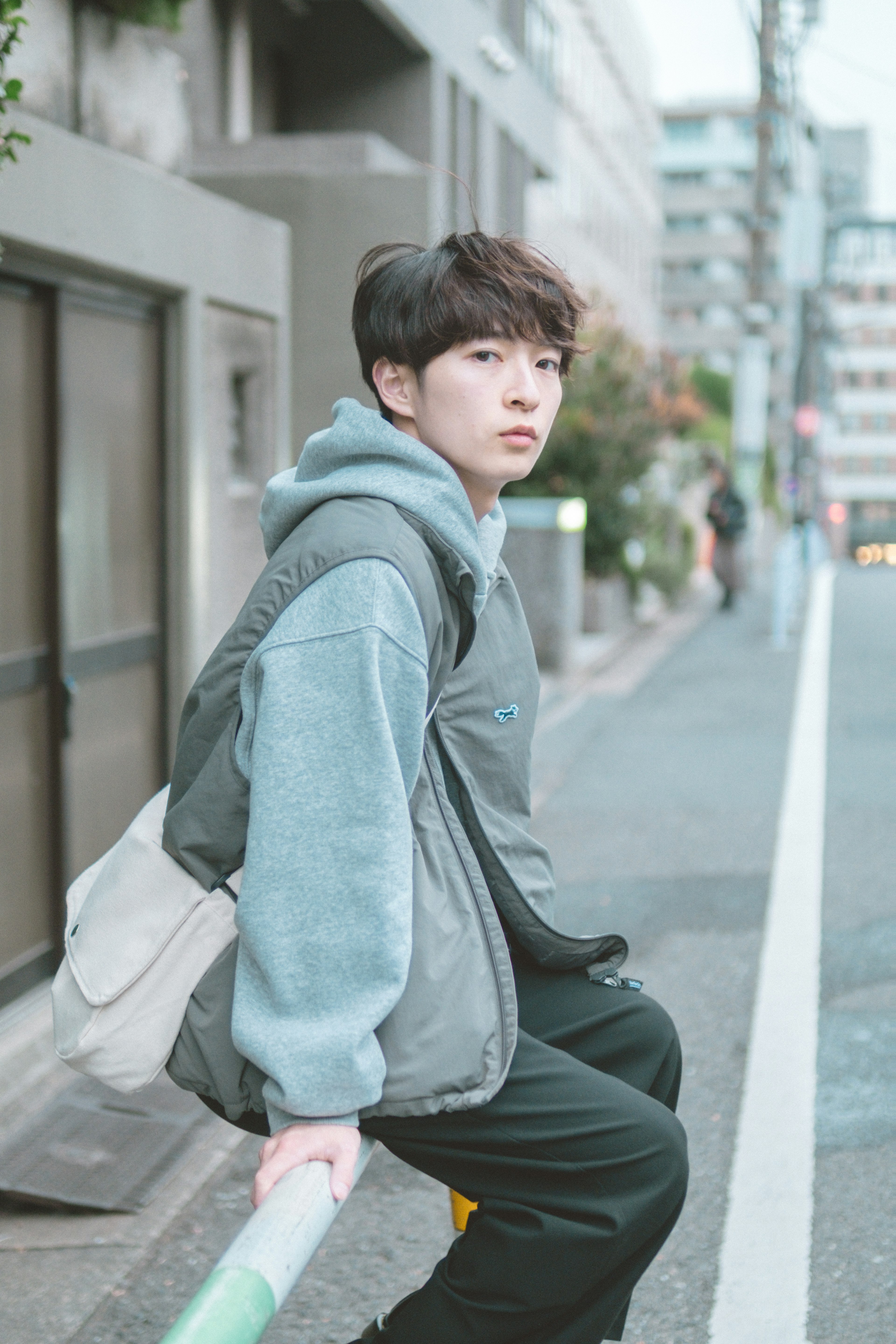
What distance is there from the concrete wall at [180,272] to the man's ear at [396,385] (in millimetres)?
2618

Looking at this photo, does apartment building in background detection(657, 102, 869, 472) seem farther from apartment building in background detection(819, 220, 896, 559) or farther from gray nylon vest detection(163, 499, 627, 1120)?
gray nylon vest detection(163, 499, 627, 1120)

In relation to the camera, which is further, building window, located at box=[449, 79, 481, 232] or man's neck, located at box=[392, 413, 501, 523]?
building window, located at box=[449, 79, 481, 232]

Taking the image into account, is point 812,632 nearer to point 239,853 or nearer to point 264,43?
point 264,43

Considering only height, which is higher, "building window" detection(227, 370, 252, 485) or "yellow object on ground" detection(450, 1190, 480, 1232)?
"building window" detection(227, 370, 252, 485)

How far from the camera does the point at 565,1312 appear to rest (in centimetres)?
204

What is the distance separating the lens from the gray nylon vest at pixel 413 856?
74.0 inches

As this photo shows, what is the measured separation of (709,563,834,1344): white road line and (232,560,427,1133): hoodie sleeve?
1.56 meters

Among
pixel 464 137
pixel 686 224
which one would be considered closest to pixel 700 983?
pixel 464 137

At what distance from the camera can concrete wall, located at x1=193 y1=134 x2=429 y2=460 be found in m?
9.34

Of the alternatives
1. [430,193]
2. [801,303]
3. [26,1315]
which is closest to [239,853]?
[26,1315]

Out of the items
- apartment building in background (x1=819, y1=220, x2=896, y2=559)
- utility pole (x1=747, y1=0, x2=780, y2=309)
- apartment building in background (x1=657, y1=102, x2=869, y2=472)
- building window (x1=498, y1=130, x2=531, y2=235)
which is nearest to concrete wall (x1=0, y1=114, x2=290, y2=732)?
building window (x1=498, y1=130, x2=531, y2=235)

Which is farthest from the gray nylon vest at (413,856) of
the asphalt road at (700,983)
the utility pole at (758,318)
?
the utility pole at (758,318)

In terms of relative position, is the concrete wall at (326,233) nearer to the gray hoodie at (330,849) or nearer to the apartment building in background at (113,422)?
the apartment building in background at (113,422)

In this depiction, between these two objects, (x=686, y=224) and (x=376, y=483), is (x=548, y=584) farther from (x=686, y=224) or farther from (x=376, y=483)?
(x=686, y=224)
